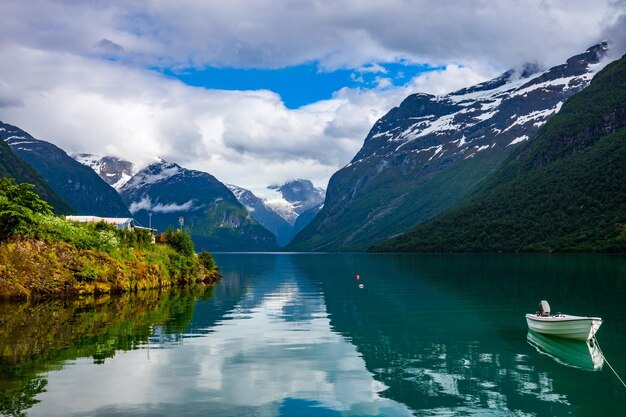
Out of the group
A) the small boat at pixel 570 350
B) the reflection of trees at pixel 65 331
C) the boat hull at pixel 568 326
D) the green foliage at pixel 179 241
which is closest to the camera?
the reflection of trees at pixel 65 331

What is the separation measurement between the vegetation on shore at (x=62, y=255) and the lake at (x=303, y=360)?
330 inches

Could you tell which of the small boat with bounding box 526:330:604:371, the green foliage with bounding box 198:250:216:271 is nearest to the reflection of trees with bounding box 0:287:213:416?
the small boat with bounding box 526:330:604:371

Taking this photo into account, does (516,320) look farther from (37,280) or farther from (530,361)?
(37,280)

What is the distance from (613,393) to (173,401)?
22339mm

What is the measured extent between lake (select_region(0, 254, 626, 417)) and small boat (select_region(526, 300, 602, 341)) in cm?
94

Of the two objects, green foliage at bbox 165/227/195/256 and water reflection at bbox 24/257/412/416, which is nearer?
water reflection at bbox 24/257/412/416

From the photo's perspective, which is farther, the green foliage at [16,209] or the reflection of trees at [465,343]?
the green foliage at [16,209]

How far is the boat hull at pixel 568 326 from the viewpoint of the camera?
40312mm

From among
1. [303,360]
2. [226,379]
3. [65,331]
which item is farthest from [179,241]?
[226,379]

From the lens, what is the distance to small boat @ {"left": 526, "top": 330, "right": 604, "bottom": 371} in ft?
117

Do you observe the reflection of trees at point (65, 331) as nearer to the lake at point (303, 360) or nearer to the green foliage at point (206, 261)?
the lake at point (303, 360)

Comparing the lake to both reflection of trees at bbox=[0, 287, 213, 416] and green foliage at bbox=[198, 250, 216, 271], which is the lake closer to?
reflection of trees at bbox=[0, 287, 213, 416]

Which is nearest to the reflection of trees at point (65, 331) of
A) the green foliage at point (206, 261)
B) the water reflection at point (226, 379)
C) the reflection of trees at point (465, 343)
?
the water reflection at point (226, 379)

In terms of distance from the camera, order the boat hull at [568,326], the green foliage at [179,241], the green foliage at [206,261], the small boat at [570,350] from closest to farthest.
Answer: the small boat at [570,350] → the boat hull at [568,326] → the green foliage at [179,241] → the green foliage at [206,261]
